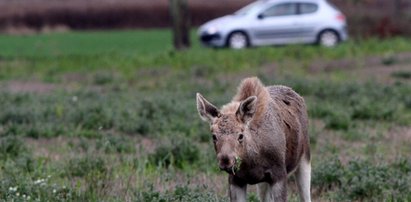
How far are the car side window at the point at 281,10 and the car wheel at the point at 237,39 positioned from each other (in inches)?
44.3

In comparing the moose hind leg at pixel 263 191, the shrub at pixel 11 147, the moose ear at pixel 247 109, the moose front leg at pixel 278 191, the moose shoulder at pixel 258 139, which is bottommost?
the shrub at pixel 11 147

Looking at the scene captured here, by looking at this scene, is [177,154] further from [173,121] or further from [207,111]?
[207,111]

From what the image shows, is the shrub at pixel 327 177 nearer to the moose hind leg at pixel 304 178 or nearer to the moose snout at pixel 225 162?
the moose hind leg at pixel 304 178

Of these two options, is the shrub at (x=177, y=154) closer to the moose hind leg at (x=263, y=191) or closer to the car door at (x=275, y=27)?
the moose hind leg at (x=263, y=191)

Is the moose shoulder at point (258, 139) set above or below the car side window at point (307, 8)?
above

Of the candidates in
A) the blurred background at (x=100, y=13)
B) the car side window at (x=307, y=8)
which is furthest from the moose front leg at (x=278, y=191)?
the blurred background at (x=100, y=13)

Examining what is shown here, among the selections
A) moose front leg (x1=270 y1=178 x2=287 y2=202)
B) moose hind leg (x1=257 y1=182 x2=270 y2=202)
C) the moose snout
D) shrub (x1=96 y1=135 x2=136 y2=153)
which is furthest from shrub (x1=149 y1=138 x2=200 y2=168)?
the moose snout

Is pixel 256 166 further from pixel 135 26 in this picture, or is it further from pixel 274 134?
pixel 135 26

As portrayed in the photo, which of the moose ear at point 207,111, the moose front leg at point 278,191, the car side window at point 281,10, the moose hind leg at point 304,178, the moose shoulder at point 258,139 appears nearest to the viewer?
the moose shoulder at point 258,139

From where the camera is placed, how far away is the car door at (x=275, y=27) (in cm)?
3872

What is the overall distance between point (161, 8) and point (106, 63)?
38670mm

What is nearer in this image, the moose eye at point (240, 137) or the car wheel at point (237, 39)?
the moose eye at point (240, 137)

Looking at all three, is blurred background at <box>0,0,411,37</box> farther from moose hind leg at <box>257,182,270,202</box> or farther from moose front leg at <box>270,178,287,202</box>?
moose front leg at <box>270,178,287,202</box>

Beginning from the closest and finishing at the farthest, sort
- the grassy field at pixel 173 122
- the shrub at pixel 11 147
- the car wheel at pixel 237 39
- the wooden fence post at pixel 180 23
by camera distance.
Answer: the grassy field at pixel 173 122 → the shrub at pixel 11 147 → the wooden fence post at pixel 180 23 → the car wheel at pixel 237 39
